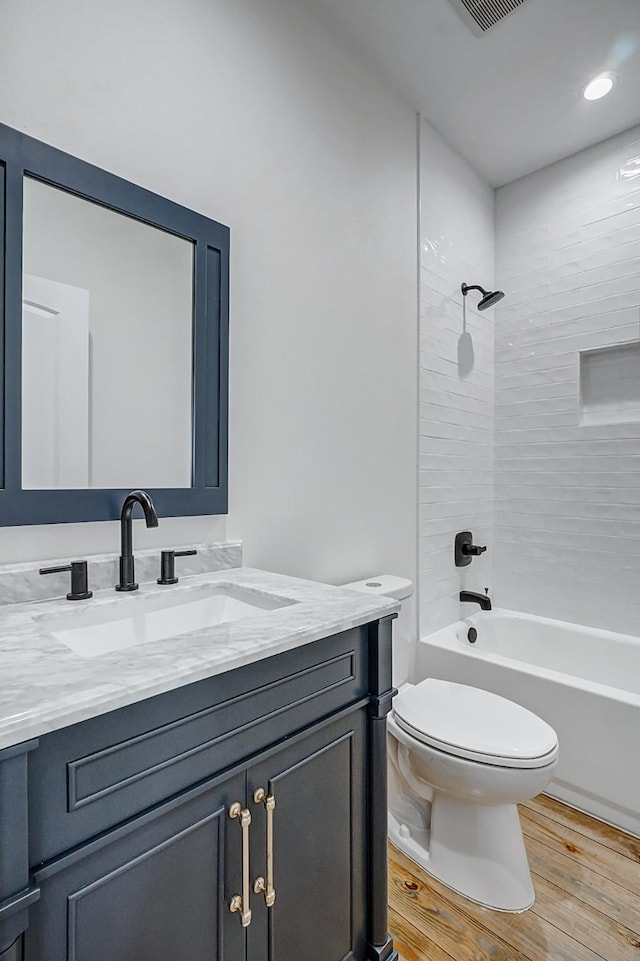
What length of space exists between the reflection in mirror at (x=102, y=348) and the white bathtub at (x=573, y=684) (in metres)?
1.44

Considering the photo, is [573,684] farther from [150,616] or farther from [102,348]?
[102,348]

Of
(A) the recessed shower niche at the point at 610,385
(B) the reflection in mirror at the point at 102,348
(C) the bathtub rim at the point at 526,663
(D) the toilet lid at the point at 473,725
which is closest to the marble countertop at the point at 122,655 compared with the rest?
(B) the reflection in mirror at the point at 102,348

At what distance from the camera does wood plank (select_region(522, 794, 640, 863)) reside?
1695 mm

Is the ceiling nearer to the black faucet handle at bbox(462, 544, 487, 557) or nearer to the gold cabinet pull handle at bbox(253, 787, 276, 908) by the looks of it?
the black faucet handle at bbox(462, 544, 487, 557)

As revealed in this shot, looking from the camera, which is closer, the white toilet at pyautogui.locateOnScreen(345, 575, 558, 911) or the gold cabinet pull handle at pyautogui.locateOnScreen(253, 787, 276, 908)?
the gold cabinet pull handle at pyautogui.locateOnScreen(253, 787, 276, 908)

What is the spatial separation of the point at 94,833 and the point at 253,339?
126cm

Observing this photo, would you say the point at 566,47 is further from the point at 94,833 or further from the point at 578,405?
the point at 94,833

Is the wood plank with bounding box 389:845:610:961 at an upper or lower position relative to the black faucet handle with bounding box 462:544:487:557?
lower

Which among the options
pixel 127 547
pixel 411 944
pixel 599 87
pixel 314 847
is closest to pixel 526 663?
pixel 411 944

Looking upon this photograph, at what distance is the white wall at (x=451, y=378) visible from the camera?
231 cm

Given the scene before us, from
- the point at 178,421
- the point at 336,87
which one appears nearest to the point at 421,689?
the point at 178,421

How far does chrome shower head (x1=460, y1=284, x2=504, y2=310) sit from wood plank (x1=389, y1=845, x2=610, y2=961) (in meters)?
2.23

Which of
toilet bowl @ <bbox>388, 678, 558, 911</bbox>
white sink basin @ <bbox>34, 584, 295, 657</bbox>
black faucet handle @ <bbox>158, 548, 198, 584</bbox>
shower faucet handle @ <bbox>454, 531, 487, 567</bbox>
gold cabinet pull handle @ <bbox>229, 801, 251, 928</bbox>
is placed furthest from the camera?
shower faucet handle @ <bbox>454, 531, 487, 567</bbox>

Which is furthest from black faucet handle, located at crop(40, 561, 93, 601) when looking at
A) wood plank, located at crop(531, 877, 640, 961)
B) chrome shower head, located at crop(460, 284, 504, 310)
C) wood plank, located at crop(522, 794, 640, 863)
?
chrome shower head, located at crop(460, 284, 504, 310)
